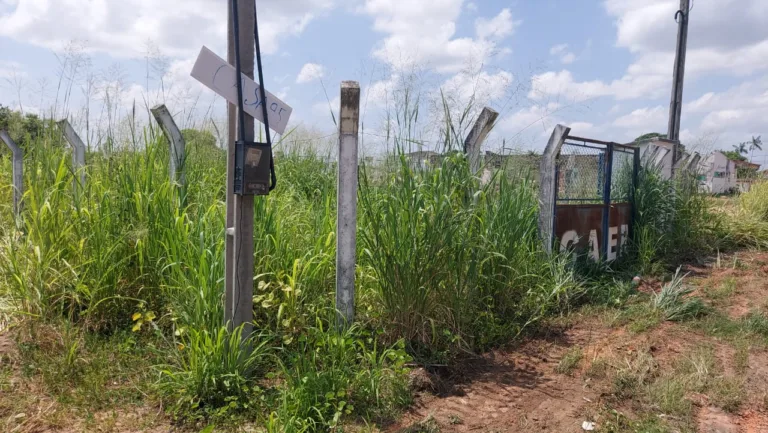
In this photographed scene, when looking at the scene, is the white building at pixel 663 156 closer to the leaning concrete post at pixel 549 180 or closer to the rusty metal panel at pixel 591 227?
the rusty metal panel at pixel 591 227

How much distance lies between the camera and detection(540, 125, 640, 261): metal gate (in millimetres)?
5828

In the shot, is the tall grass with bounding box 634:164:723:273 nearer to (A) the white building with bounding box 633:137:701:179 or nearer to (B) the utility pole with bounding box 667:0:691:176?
(A) the white building with bounding box 633:137:701:179

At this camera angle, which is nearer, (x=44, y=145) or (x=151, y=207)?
(x=151, y=207)

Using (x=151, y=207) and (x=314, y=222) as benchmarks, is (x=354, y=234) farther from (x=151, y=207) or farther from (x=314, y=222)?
(x=151, y=207)

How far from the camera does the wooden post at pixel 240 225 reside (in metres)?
3.09

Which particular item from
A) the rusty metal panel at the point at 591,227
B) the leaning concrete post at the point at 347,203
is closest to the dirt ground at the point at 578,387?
the leaning concrete post at the point at 347,203

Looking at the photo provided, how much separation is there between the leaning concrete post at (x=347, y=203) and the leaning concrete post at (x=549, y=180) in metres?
2.69

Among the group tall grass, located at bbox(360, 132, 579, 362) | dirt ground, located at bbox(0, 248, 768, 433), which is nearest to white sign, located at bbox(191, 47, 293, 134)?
tall grass, located at bbox(360, 132, 579, 362)

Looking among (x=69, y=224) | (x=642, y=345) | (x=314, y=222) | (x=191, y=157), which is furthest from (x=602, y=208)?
(x=69, y=224)

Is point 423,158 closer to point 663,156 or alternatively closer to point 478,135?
point 478,135

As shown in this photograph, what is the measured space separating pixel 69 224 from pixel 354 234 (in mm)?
2013

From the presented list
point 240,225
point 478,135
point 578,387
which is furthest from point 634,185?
point 240,225

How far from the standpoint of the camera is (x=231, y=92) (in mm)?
3000

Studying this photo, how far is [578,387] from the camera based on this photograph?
11.5ft
